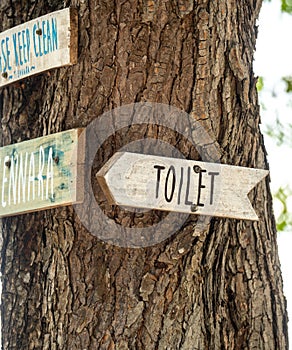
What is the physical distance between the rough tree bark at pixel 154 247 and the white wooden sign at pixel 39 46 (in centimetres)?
3

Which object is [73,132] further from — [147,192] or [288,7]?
[288,7]

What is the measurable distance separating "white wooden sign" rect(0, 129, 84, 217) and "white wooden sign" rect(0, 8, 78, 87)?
209mm

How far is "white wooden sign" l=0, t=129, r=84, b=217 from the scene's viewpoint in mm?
2203

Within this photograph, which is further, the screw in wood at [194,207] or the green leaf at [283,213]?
the green leaf at [283,213]

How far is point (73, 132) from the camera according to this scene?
221cm

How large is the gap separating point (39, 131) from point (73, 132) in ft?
0.58

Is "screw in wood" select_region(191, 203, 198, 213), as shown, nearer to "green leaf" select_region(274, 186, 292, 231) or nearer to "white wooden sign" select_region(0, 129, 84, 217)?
"white wooden sign" select_region(0, 129, 84, 217)

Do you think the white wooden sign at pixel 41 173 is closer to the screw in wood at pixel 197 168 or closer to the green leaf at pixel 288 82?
the screw in wood at pixel 197 168

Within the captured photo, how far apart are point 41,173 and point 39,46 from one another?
36 centimetres

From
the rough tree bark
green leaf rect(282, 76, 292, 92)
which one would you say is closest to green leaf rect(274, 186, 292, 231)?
green leaf rect(282, 76, 292, 92)

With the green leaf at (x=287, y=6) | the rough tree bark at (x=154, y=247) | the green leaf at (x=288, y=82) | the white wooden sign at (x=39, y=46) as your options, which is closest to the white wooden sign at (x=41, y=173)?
the rough tree bark at (x=154, y=247)

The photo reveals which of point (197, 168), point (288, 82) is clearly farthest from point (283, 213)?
point (197, 168)

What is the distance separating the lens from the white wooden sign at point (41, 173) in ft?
7.23

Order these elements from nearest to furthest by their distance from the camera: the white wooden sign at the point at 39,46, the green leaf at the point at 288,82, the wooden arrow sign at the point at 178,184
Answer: the wooden arrow sign at the point at 178,184
the white wooden sign at the point at 39,46
the green leaf at the point at 288,82
